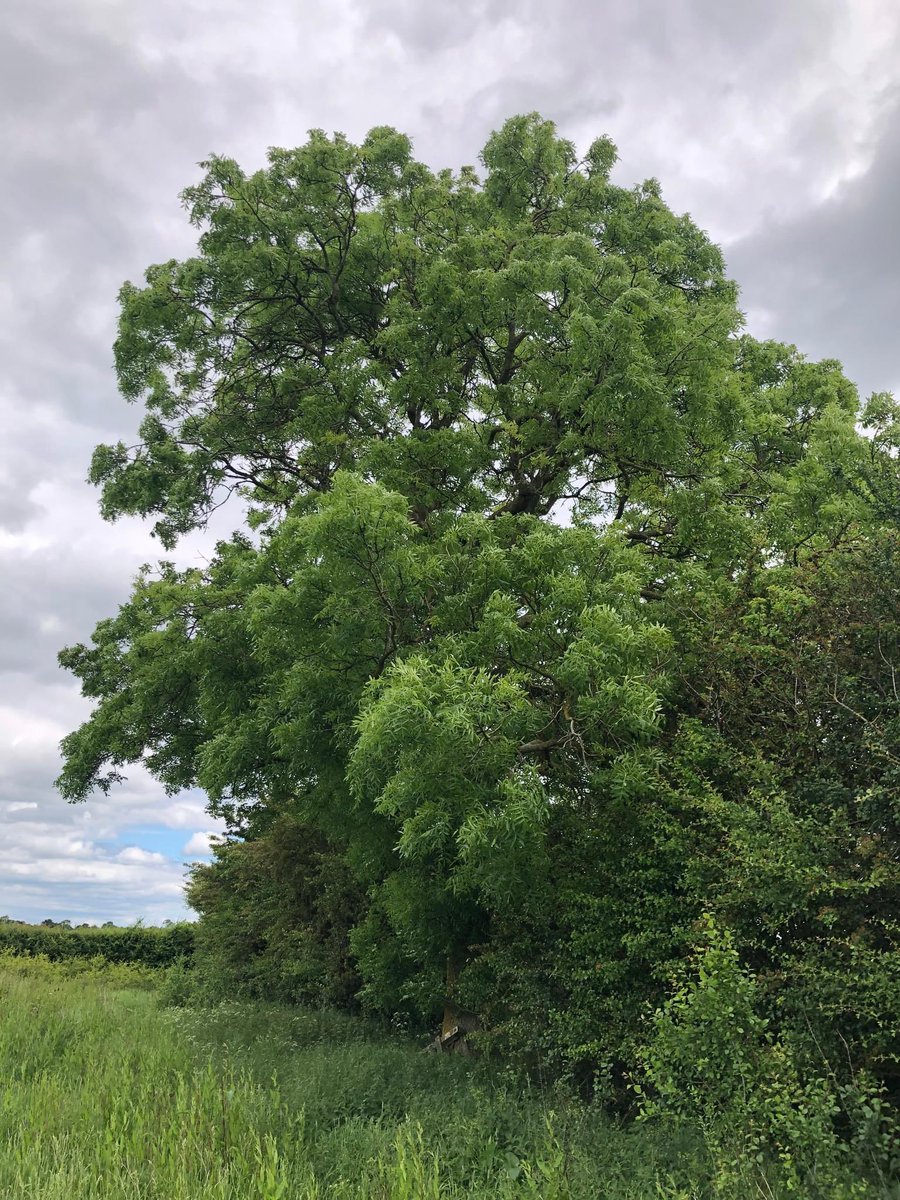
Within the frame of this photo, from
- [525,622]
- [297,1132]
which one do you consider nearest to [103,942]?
[297,1132]

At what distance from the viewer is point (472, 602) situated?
8.72 m

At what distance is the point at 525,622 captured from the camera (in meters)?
9.21

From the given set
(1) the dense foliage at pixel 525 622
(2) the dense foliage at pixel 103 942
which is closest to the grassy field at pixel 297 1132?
(1) the dense foliage at pixel 525 622

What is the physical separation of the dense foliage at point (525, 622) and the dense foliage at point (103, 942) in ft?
40.1

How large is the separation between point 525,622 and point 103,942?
80.6 feet

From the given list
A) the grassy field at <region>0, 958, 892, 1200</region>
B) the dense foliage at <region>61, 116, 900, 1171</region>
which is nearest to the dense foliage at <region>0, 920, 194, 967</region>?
the dense foliage at <region>61, 116, 900, 1171</region>

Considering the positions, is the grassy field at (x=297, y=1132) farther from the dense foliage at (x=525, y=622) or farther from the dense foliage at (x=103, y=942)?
the dense foliage at (x=103, y=942)

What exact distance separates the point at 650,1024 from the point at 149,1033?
707 centimetres

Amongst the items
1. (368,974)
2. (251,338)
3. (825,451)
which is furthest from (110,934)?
(825,451)

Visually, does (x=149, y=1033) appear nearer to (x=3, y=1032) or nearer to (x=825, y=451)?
(x=3, y=1032)

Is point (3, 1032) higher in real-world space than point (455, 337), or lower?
lower

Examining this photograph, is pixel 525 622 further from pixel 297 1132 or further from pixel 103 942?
pixel 103 942

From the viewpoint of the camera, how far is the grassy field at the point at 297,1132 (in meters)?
5.31

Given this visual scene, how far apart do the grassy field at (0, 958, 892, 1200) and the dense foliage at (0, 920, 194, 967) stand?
59.3ft
